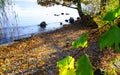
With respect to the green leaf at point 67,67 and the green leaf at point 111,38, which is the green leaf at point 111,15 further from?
the green leaf at point 67,67

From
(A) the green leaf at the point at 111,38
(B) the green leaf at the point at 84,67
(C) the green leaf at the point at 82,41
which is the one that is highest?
(A) the green leaf at the point at 111,38

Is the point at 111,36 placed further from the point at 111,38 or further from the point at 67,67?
the point at 67,67

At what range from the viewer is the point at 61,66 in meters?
0.67

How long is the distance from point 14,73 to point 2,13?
4.27 metres

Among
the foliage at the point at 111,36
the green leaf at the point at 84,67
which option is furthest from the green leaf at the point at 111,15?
the green leaf at the point at 84,67

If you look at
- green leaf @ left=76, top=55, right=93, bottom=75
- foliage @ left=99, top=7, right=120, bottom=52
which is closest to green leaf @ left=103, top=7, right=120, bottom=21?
foliage @ left=99, top=7, right=120, bottom=52

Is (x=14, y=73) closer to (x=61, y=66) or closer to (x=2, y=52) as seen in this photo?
(x=2, y=52)

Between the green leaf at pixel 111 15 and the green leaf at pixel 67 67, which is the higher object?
the green leaf at pixel 111 15

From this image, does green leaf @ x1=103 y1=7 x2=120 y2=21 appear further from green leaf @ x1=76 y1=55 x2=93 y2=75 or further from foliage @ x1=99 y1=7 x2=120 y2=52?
green leaf @ x1=76 y1=55 x2=93 y2=75

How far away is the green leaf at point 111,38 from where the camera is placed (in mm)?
584

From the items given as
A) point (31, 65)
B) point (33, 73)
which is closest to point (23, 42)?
point (31, 65)

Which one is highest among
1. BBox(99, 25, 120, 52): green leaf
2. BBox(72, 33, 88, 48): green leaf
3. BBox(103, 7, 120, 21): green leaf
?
BBox(103, 7, 120, 21): green leaf

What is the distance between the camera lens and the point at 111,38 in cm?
59

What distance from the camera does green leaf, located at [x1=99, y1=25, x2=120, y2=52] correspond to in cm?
58
